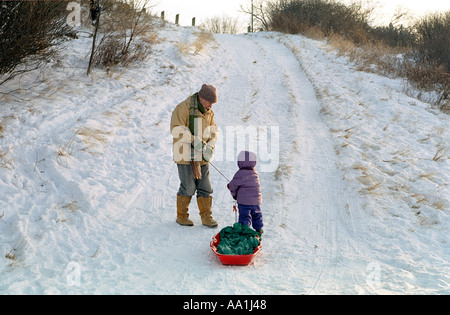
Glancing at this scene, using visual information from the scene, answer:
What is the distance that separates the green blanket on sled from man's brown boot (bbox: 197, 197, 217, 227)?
0.75 m

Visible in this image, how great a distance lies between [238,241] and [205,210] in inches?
40.9

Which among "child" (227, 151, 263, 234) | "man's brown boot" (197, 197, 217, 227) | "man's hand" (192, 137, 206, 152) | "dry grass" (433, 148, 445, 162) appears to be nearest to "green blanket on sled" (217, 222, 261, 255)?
"child" (227, 151, 263, 234)

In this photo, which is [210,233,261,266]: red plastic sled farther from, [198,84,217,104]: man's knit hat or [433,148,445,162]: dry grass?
[433,148,445,162]: dry grass

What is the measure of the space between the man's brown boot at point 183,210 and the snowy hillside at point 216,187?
193mm

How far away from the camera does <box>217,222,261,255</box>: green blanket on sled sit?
4645 mm

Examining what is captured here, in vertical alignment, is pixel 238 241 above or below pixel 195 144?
below

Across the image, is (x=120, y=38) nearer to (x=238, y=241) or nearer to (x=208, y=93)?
(x=208, y=93)

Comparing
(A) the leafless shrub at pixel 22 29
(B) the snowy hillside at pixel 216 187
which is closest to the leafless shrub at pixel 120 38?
(B) the snowy hillside at pixel 216 187

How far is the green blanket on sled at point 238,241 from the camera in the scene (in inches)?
183

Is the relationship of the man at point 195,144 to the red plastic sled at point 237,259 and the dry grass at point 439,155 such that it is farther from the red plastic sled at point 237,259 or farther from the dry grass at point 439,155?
the dry grass at point 439,155

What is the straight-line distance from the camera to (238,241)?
15.8 ft

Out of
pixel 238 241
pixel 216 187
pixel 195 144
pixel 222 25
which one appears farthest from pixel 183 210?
pixel 222 25
